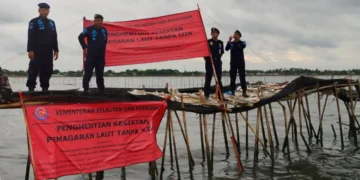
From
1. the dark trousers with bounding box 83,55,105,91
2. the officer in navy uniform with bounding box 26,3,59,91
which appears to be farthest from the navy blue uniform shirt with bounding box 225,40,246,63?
the officer in navy uniform with bounding box 26,3,59,91

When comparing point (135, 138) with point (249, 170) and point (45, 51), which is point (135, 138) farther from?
point (249, 170)

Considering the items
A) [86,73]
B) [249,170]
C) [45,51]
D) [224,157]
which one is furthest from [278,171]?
[45,51]

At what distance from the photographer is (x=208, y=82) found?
13.9 meters

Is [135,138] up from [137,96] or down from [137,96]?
down

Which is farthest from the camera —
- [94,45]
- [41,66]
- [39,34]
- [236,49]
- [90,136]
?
A: [236,49]

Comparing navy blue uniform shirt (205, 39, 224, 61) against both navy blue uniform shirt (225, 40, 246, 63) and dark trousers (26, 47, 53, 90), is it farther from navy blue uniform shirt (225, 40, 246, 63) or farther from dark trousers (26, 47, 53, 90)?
dark trousers (26, 47, 53, 90)

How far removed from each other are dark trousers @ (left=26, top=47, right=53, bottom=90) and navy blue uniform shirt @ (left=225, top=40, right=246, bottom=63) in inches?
240

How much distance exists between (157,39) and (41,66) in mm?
3738

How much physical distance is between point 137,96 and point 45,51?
2702 millimetres

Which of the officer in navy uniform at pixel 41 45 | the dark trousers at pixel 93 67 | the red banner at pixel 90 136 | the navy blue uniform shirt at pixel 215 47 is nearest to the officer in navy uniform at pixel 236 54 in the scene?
the navy blue uniform shirt at pixel 215 47

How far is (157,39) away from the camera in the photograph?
41.5ft

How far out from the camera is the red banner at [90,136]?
7.89 m

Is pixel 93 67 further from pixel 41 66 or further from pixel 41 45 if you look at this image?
pixel 41 45

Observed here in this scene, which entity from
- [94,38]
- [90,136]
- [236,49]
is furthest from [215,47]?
[90,136]
